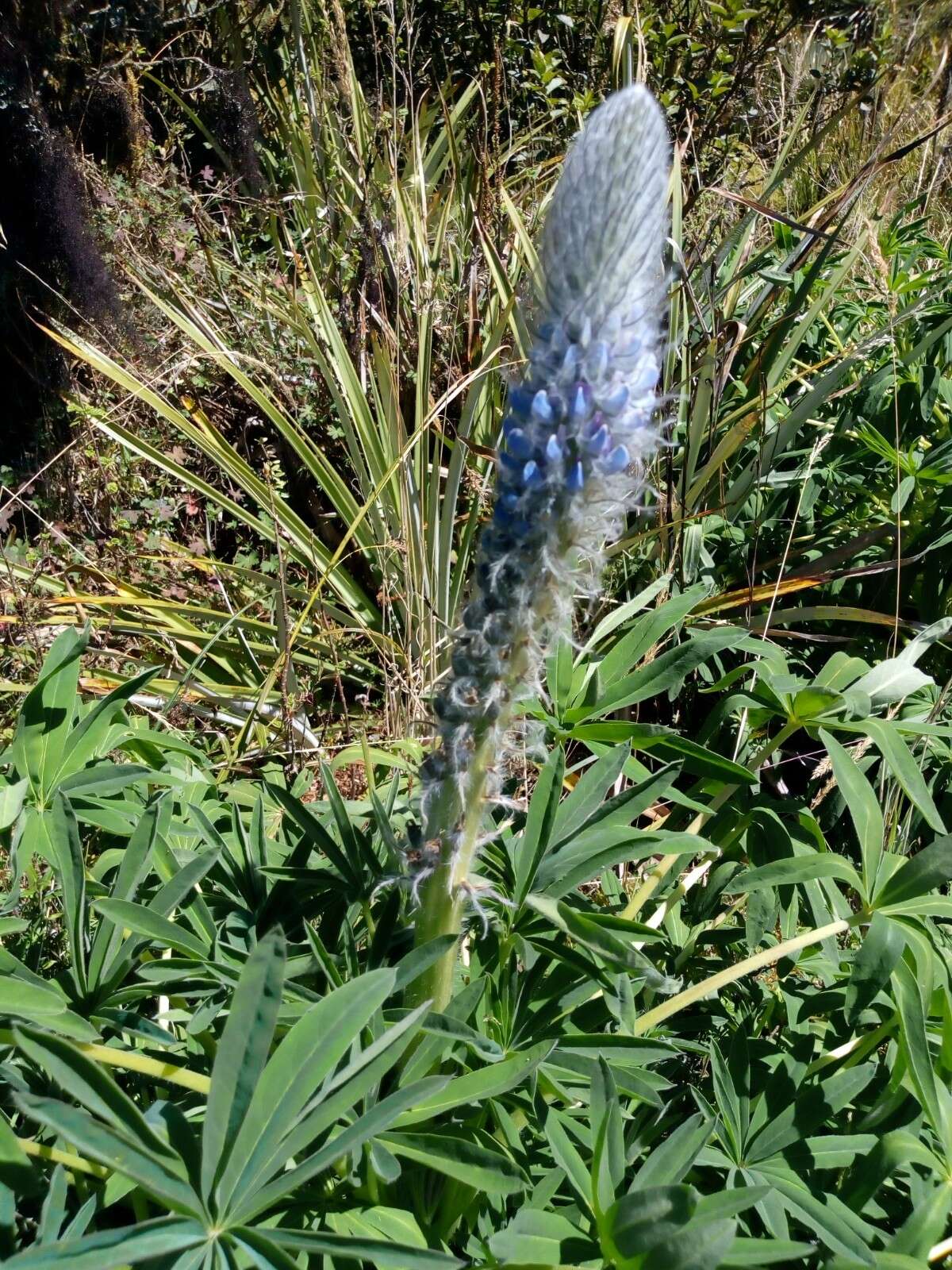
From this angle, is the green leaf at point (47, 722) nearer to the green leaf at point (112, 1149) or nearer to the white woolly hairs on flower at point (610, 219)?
the green leaf at point (112, 1149)

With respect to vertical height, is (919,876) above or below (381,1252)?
below

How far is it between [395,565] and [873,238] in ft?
5.19

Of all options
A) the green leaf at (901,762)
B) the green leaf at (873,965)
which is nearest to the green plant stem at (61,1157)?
the green leaf at (873,965)

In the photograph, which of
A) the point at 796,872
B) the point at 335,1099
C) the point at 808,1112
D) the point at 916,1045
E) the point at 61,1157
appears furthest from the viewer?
the point at 796,872

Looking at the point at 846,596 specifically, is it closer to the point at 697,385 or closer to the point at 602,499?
the point at 697,385

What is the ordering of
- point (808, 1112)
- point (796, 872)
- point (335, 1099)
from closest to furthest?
1. point (335, 1099)
2. point (808, 1112)
3. point (796, 872)

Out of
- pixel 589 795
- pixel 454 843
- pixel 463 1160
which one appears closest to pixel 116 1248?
pixel 463 1160

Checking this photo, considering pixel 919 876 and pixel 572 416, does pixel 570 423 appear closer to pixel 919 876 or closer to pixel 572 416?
pixel 572 416

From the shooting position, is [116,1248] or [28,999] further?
[28,999]

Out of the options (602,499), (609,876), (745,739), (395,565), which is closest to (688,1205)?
(602,499)

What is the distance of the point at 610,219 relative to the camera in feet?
2.62

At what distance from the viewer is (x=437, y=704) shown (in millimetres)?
996

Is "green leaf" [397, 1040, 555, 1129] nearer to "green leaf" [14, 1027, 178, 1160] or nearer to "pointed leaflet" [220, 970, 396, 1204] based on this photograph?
"pointed leaflet" [220, 970, 396, 1204]

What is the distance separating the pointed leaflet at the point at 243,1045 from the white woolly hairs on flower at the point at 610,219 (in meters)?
0.61
